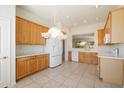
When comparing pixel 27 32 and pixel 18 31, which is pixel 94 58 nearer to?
pixel 27 32

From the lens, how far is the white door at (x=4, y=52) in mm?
2482

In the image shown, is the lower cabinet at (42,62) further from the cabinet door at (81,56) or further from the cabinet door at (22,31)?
the cabinet door at (81,56)

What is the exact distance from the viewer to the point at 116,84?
2852mm

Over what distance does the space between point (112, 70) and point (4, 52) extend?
343 cm

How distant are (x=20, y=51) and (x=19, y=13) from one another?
5.24 ft

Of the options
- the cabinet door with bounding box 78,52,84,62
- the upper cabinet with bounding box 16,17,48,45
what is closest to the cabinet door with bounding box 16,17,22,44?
the upper cabinet with bounding box 16,17,48,45

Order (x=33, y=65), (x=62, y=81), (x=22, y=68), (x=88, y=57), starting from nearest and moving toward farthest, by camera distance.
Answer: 1. (x=62, y=81)
2. (x=22, y=68)
3. (x=33, y=65)
4. (x=88, y=57)

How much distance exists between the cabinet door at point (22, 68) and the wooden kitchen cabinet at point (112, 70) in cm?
282

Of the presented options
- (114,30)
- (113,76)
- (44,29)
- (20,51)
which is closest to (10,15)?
(20,51)

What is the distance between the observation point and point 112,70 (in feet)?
9.58

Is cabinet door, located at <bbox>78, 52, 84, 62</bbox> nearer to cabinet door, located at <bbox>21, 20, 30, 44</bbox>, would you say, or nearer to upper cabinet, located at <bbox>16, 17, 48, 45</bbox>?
upper cabinet, located at <bbox>16, 17, 48, 45</bbox>

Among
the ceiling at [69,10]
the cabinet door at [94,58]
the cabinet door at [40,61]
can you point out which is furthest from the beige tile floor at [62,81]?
the ceiling at [69,10]

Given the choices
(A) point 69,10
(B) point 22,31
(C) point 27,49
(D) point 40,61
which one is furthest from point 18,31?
(A) point 69,10
